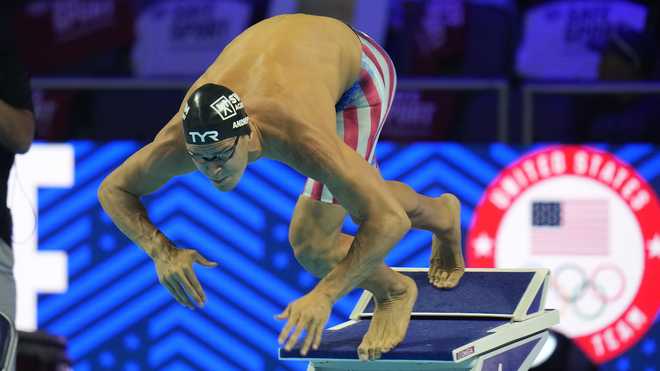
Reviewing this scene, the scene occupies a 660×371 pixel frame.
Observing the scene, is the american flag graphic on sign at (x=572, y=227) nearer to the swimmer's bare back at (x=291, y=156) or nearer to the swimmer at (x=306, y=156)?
the swimmer at (x=306, y=156)

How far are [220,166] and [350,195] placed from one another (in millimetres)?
421

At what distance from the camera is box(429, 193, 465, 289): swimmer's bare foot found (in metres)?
5.31

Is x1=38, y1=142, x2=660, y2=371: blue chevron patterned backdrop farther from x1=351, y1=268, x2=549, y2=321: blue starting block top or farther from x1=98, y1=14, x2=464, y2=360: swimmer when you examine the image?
x1=98, y1=14, x2=464, y2=360: swimmer

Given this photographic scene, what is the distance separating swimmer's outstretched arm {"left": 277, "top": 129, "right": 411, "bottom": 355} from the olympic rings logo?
2553 millimetres

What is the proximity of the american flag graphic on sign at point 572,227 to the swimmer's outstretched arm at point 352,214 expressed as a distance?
2.56 metres

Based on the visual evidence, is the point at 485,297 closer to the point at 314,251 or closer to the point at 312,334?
the point at 314,251

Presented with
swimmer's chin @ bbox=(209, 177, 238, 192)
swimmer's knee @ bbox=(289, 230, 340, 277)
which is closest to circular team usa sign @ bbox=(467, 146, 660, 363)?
swimmer's knee @ bbox=(289, 230, 340, 277)

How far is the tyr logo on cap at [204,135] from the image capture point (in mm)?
3982

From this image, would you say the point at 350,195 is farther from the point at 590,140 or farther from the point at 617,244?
the point at 590,140

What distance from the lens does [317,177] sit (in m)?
4.20

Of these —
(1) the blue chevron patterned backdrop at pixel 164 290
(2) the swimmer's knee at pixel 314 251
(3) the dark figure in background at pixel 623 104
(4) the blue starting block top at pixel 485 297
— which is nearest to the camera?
(2) the swimmer's knee at pixel 314 251

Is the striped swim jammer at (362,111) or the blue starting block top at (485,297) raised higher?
the striped swim jammer at (362,111)

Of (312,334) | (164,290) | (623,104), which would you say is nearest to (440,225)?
(312,334)

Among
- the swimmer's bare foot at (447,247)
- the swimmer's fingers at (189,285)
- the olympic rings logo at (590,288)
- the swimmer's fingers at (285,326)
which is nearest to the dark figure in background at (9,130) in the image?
the swimmer's fingers at (189,285)
